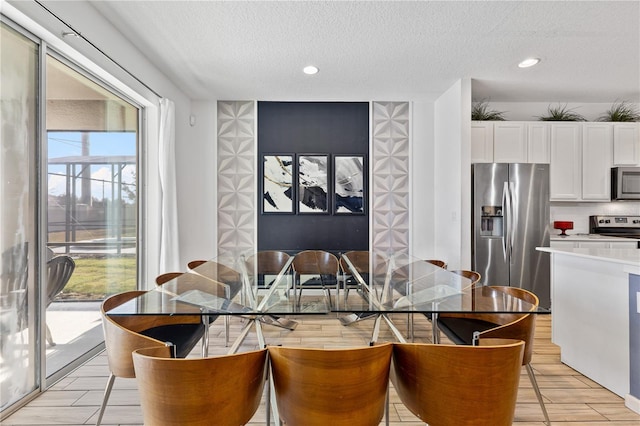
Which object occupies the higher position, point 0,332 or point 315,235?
point 315,235

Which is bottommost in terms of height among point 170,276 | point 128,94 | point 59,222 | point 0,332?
point 0,332

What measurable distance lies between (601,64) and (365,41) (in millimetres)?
2710

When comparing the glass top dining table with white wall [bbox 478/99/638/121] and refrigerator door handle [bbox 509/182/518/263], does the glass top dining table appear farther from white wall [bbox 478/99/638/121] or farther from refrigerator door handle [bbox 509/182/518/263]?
white wall [bbox 478/99/638/121]

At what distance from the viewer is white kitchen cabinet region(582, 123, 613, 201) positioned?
162 inches

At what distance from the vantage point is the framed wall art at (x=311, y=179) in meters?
4.48

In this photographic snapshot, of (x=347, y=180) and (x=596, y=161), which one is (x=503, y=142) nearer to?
(x=596, y=161)

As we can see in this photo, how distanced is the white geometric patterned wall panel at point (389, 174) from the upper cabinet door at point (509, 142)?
1.17 m

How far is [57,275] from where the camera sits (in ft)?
7.68

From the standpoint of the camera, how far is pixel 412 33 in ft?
8.95

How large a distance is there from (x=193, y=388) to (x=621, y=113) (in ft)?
19.9

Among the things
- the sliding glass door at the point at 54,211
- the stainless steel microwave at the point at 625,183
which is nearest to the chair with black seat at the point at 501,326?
the sliding glass door at the point at 54,211

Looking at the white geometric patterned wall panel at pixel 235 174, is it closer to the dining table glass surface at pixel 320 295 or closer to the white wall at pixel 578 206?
the dining table glass surface at pixel 320 295

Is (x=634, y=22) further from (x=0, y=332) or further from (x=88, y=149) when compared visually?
(x=0, y=332)

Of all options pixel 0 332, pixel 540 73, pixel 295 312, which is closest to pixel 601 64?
pixel 540 73
